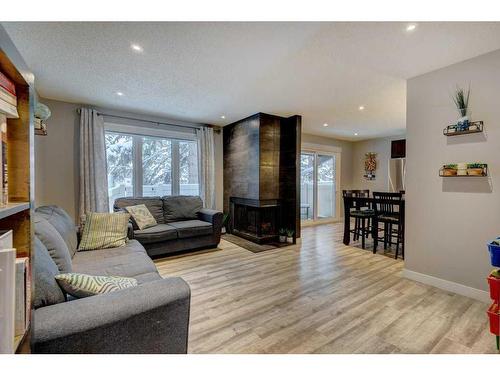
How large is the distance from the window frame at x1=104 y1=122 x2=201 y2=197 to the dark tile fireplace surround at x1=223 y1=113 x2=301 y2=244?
1.00m

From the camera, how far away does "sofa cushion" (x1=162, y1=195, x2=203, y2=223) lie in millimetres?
3962

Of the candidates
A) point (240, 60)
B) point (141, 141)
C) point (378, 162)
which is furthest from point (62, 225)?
point (378, 162)

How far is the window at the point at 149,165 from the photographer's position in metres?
3.99

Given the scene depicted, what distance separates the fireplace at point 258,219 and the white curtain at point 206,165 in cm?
A: 54

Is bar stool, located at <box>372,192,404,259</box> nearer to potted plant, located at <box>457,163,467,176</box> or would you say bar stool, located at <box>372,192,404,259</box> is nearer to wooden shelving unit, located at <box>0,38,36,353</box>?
potted plant, located at <box>457,163,467,176</box>

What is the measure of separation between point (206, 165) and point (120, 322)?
3894 mm

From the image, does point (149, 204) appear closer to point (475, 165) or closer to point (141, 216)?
point (141, 216)

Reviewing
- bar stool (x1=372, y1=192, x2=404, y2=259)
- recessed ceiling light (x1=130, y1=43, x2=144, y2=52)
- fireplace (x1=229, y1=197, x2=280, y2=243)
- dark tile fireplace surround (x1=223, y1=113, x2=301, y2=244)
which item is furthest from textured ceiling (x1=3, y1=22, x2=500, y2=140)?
fireplace (x1=229, y1=197, x2=280, y2=243)

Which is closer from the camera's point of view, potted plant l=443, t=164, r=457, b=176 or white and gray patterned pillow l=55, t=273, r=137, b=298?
white and gray patterned pillow l=55, t=273, r=137, b=298

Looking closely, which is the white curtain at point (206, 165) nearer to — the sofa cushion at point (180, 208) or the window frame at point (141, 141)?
the window frame at point (141, 141)

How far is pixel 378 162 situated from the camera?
6379 mm

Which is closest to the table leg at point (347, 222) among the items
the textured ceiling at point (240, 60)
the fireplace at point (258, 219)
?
the fireplace at point (258, 219)

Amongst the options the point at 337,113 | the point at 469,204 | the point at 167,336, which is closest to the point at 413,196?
the point at 469,204
